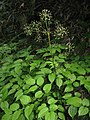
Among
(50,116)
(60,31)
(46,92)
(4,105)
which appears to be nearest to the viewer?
(50,116)

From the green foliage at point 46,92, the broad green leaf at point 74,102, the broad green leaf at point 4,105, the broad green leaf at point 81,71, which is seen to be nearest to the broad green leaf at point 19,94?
the green foliage at point 46,92

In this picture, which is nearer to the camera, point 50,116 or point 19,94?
point 50,116

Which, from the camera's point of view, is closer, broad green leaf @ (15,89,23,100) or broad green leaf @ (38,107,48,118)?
broad green leaf @ (38,107,48,118)

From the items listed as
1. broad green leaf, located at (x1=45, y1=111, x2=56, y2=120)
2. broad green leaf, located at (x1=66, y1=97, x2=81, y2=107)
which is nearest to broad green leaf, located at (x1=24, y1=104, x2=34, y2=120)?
broad green leaf, located at (x1=45, y1=111, x2=56, y2=120)

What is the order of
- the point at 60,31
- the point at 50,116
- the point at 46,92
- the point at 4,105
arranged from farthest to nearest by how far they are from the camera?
the point at 60,31, the point at 4,105, the point at 46,92, the point at 50,116

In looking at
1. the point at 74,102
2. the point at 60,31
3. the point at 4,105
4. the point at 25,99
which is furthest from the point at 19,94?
the point at 60,31

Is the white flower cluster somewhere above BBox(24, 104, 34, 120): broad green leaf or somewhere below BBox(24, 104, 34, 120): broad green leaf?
above

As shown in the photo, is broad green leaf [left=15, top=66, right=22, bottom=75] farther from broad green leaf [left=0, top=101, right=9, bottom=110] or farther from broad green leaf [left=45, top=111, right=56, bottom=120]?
broad green leaf [left=45, top=111, right=56, bottom=120]

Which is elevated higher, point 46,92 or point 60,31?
point 60,31

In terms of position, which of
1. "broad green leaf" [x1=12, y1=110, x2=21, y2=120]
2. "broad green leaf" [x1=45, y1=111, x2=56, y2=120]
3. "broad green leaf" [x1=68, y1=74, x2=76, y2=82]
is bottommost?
"broad green leaf" [x1=12, y1=110, x2=21, y2=120]

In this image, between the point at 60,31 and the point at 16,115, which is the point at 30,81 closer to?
the point at 16,115

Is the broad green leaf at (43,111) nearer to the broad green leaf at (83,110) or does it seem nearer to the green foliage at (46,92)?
the green foliage at (46,92)

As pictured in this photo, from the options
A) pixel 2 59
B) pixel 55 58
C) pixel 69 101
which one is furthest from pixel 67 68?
pixel 2 59

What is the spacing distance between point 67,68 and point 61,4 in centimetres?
249
